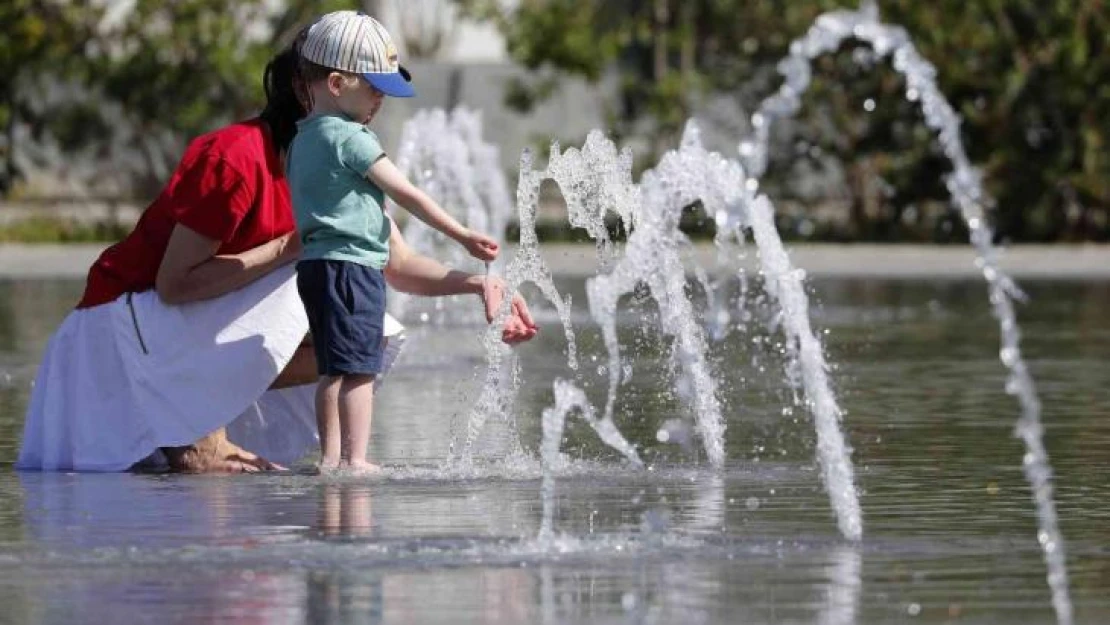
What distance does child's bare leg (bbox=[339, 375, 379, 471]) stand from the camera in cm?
798

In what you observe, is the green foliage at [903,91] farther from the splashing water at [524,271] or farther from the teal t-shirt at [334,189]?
the teal t-shirt at [334,189]

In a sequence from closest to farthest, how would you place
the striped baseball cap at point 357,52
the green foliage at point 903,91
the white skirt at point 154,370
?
the striped baseball cap at point 357,52, the white skirt at point 154,370, the green foliage at point 903,91

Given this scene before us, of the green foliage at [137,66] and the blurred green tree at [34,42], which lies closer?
the green foliage at [137,66]

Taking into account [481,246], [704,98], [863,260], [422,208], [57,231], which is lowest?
[481,246]

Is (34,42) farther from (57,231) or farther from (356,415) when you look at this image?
(356,415)

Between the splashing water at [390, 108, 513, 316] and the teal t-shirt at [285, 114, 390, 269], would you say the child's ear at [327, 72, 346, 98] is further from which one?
the splashing water at [390, 108, 513, 316]

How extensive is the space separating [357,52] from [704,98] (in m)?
17.3

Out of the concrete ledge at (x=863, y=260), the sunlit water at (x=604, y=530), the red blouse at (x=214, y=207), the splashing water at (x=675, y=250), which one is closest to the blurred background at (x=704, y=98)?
the concrete ledge at (x=863, y=260)

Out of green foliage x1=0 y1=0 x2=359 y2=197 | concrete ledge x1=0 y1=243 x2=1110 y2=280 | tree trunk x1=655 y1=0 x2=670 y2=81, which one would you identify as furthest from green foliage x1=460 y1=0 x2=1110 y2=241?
green foliage x1=0 y1=0 x2=359 y2=197

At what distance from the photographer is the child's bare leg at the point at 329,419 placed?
7.99 meters

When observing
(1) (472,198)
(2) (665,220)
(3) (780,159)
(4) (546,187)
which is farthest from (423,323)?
(4) (546,187)

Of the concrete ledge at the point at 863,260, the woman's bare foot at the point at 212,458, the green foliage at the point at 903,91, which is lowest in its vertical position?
the woman's bare foot at the point at 212,458

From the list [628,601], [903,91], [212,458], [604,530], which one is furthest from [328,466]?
[903,91]

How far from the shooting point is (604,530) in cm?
690
